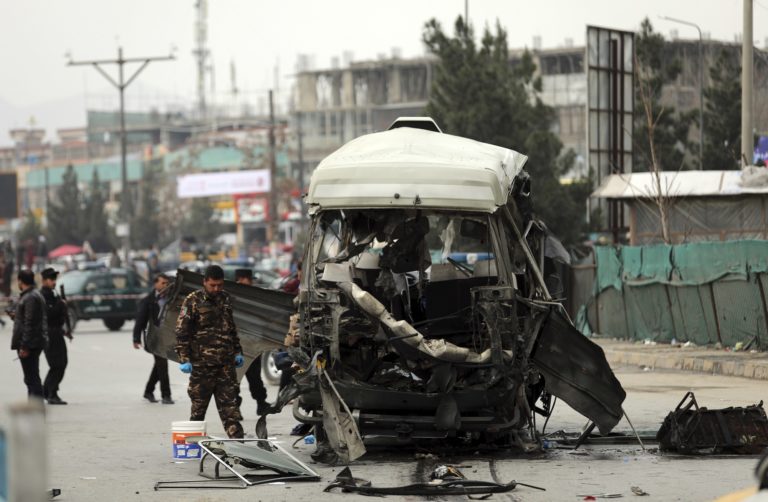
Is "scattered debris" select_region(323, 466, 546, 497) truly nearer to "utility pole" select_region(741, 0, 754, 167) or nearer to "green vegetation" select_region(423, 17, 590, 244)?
"utility pole" select_region(741, 0, 754, 167)

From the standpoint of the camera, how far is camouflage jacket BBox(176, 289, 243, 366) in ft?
42.4

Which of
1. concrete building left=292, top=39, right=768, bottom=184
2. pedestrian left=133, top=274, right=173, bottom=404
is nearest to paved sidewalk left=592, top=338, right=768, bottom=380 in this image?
pedestrian left=133, top=274, right=173, bottom=404

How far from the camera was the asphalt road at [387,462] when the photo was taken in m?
10.6

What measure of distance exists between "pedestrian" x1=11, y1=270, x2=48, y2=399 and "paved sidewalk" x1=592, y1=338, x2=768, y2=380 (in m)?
10.0

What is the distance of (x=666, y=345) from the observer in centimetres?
2658

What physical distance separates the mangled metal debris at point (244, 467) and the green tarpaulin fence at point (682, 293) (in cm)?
1326

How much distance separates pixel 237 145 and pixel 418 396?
14307cm

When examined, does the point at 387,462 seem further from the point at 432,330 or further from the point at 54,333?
the point at 54,333

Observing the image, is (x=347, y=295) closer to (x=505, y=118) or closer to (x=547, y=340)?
(x=547, y=340)

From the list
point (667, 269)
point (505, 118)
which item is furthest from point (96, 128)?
point (667, 269)

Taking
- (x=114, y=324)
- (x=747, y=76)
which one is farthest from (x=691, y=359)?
(x=114, y=324)

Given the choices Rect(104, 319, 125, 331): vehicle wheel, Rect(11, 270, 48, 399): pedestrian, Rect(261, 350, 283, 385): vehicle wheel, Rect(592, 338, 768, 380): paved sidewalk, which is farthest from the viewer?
Rect(104, 319, 125, 331): vehicle wheel

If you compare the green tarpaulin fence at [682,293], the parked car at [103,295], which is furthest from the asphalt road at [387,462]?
the parked car at [103,295]

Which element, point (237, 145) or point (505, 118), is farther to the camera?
point (237, 145)
